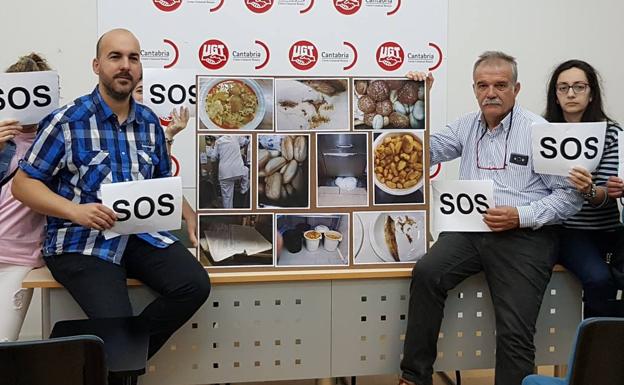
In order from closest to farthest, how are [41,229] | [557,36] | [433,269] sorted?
[433,269] < [41,229] < [557,36]

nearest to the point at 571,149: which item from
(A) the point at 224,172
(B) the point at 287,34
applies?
(A) the point at 224,172

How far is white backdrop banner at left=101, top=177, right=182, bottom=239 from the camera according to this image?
2.26m

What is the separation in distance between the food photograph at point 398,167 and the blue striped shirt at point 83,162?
866 millimetres

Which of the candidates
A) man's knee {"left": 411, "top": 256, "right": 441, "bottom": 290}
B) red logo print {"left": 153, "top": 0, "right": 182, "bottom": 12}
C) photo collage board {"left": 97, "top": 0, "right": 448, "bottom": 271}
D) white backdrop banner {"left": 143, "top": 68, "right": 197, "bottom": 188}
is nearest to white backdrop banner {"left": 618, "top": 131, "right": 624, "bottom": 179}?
photo collage board {"left": 97, "top": 0, "right": 448, "bottom": 271}

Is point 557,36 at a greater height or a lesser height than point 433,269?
greater

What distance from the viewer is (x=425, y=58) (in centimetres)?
416

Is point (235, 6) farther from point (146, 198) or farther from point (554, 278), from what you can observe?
Result: point (554, 278)

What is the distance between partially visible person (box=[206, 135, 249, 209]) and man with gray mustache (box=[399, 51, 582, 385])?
75cm

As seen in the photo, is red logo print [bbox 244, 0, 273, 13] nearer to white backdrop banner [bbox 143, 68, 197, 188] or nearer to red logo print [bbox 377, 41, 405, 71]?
red logo print [bbox 377, 41, 405, 71]

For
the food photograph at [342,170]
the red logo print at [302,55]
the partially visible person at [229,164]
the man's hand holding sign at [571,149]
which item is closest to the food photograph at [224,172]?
the partially visible person at [229,164]

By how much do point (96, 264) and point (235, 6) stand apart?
2.17 metres

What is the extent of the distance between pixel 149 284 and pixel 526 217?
1473 mm

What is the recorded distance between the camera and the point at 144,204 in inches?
90.2

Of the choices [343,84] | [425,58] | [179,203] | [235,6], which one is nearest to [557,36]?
[425,58]
